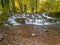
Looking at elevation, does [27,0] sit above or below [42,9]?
above

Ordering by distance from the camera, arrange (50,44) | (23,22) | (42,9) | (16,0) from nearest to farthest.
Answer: (50,44), (23,22), (16,0), (42,9)

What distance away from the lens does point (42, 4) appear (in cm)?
3003

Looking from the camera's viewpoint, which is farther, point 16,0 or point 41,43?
point 16,0


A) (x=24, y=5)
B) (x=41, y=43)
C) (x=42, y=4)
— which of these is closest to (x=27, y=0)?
(x=24, y=5)

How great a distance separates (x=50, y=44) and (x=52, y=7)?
22.7 m

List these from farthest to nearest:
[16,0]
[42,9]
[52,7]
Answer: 1. [42,9]
2. [52,7]
3. [16,0]

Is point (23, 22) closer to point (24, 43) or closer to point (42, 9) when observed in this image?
point (24, 43)

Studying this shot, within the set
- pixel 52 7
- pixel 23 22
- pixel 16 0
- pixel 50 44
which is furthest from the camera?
pixel 52 7

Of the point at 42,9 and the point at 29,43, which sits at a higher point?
the point at 29,43

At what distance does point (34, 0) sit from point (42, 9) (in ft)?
13.3

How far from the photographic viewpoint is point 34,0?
2705 cm

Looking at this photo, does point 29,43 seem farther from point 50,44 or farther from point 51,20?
point 51,20

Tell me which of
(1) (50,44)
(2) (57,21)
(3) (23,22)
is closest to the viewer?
(1) (50,44)

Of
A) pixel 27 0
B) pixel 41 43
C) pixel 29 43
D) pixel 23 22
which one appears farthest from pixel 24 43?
pixel 27 0
